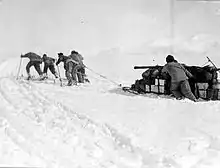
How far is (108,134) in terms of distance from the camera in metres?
5.37

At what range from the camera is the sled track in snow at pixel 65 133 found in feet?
14.4

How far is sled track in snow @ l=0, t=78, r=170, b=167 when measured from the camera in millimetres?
4387

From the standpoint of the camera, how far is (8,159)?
397 cm

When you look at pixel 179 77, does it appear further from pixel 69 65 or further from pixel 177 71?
pixel 69 65

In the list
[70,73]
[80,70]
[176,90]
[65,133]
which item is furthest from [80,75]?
[65,133]

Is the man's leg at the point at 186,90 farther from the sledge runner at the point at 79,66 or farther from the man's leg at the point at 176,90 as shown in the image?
the sledge runner at the point at 79,66

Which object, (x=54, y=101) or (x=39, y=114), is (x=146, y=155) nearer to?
(x=39, y=114)

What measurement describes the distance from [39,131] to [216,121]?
270 centimetres

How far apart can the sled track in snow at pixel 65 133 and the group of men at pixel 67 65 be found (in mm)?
5173

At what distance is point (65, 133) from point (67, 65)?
8.04 metres

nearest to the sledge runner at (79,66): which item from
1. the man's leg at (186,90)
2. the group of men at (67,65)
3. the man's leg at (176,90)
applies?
the group of men at (67,65)

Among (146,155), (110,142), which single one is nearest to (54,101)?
(110,142)

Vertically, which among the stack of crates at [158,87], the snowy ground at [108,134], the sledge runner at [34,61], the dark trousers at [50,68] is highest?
the sledge runner at [34,61]

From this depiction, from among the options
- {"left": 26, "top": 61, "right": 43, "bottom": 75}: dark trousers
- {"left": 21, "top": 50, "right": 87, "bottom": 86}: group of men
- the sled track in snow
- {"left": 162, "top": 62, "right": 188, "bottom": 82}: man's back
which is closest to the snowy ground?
the sled track in snow
